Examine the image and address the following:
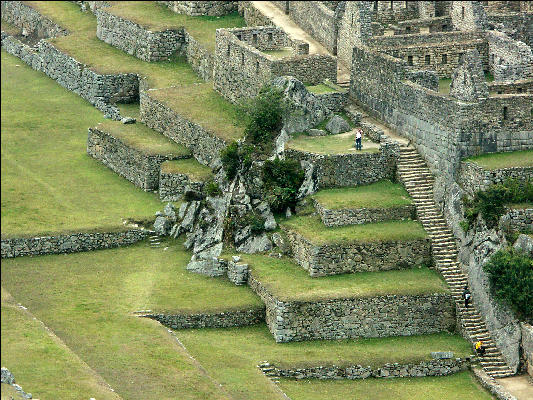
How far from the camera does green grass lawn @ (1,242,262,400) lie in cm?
9300

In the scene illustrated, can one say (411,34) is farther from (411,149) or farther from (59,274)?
(59,274)

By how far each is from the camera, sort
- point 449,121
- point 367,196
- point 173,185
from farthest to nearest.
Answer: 1. point 173,185
2. point 367,196
3. point 449,121

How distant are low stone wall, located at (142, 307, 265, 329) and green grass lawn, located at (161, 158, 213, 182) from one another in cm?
1010

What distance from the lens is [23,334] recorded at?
95.3 metres

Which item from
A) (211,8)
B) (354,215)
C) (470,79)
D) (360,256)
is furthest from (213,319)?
(211,8)

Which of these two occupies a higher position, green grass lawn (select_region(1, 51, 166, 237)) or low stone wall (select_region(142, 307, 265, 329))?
green grass lawn (select_region(1, 51, 166, 237))

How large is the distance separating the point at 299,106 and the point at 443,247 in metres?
9.50

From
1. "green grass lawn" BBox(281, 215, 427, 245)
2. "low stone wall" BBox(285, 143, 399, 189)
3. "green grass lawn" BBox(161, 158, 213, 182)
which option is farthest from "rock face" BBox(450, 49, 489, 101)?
"green grass lawn" BBox(161, 158, 213, 182)

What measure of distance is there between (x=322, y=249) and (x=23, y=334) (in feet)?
42.0

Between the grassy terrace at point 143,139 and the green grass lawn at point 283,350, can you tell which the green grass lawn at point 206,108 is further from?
the green grass lawn at point 283,350

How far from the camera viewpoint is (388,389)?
3762 inches

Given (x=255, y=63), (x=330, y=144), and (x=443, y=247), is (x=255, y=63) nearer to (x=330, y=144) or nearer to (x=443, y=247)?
(x=330, y=144)

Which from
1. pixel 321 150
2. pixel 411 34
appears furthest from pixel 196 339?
pixel 411 34

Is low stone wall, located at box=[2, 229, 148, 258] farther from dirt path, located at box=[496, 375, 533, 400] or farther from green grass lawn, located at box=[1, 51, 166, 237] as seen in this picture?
dirt path, located at box=[496, 375, 533, 400]
